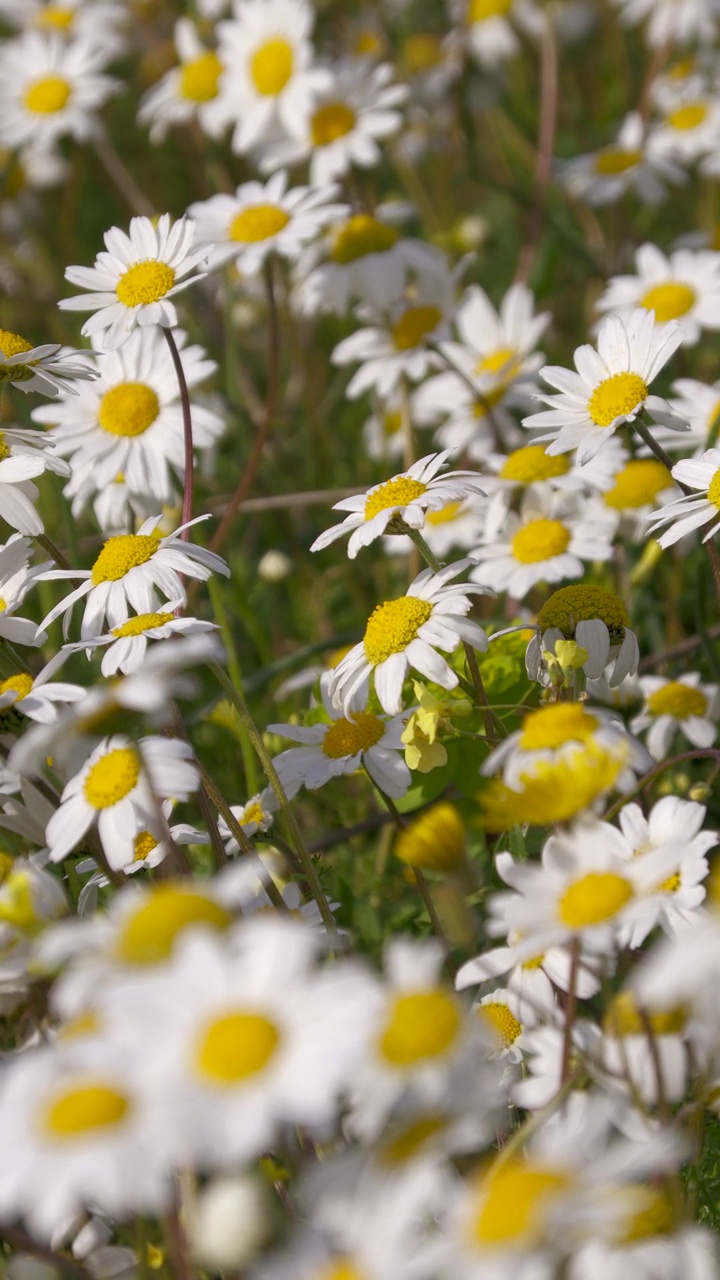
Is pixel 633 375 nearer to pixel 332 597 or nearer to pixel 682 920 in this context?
pixel 682 920

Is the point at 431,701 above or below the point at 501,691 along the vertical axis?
above

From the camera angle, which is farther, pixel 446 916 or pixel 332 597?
pixel 332 597

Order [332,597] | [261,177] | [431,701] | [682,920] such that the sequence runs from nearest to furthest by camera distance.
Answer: [682,920] < [431,701] < [332,597] < [261,177]

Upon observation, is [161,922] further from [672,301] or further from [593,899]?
[672,301]

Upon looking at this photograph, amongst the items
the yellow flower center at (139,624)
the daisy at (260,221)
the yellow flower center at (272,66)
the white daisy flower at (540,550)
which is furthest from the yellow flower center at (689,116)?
the yellow flower center at (139,624)

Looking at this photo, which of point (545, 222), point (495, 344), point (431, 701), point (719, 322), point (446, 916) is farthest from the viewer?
point (545, 222)

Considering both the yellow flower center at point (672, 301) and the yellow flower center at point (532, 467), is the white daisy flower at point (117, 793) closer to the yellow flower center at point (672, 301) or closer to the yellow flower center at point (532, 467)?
the yellow flower center at point (532, 467)

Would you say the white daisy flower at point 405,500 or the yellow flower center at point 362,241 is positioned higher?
the yellow flower center at point 362,241

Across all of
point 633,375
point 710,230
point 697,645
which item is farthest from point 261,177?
point 633,375
